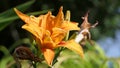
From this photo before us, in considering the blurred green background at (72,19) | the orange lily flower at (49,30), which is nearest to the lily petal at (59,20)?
the orange lily flower at (49,30)

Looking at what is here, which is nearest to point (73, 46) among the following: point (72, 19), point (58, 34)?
point (58, 34)

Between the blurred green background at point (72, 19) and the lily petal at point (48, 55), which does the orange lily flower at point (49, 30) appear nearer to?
the lily petal at point (48, 55)

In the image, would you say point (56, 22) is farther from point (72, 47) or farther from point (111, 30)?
point (111, 30)

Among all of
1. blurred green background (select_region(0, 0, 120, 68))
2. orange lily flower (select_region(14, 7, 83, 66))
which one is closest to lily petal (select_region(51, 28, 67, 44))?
orange lily flower (select_region(14, 7, 83, 66))

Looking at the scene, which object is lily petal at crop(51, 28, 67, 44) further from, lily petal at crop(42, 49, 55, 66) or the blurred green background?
the blurred green background

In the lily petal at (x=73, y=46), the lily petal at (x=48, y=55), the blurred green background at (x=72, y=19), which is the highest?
the lily petal at (x=73, y=46)

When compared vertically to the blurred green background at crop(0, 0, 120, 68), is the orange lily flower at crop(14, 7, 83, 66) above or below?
above

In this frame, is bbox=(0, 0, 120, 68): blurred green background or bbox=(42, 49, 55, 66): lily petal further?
bbox=(0, 0, 120, 68): blurred green background
